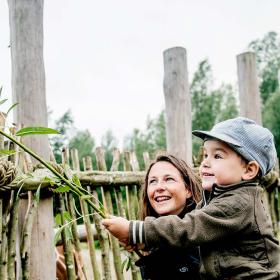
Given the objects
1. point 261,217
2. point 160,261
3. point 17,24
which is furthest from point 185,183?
point 17,24

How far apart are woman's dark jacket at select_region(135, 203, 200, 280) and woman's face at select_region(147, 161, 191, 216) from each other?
0.21m

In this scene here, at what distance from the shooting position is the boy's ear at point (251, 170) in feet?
5.73

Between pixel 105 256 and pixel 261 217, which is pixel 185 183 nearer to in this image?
pixel 261 217

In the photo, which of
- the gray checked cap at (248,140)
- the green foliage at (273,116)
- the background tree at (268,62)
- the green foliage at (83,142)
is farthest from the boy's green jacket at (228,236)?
the green foliage at (83,142)

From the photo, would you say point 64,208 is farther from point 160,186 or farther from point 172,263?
point 172,263

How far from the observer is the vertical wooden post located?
4398mm

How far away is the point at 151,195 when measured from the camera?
2.16 m

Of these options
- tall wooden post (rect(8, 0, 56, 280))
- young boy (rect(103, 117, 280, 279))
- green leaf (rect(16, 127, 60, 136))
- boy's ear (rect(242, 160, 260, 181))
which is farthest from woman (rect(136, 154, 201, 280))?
green leaf (rect(16, 127, 60, 136))

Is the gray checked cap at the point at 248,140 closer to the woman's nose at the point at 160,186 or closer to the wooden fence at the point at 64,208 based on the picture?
the woman's nose at the point at 160,186

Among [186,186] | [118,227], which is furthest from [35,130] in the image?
[186,186]

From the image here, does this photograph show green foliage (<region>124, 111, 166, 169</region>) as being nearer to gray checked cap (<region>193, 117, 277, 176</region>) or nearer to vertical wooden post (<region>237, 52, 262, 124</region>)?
vertical wooden post (<region>237, 52, 262, 124</region>)

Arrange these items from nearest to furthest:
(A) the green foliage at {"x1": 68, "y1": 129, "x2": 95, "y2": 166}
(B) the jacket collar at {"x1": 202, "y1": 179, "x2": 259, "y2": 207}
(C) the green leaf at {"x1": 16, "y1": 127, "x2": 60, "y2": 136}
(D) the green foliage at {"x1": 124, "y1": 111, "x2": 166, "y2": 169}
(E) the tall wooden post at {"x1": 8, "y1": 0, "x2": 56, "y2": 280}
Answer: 1. (C) the green leaf at {"x1": 16, "y1": 127, "x2": 60, "y2": 136}
2. (B) the jacket collar at {"x1": 202, "y1": 179, "x2": 259, "y2": 207}
3. (E) the tall wooden post at {"x1": 8, "y1": 0, "x2": 56, "y2": 280}
4. (D) the green foliage at {"x1": 124, "y1": 111, "x2": 166, "y2": 169}
5. (A) the green foliage at {"x1": 68, "y1": 129, "x2": 95, "y2": 166}

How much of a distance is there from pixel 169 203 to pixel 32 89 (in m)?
0.93

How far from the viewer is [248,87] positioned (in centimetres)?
442
